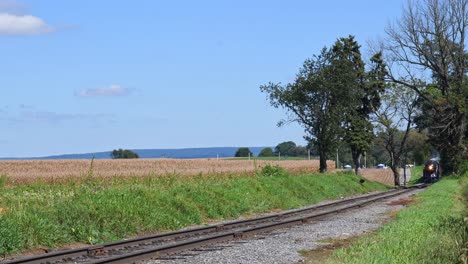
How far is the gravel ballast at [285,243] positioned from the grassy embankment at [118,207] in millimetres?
3698

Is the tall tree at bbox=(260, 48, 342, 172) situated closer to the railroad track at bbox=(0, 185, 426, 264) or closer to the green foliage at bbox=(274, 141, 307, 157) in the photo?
the railroad track at bbox=(0, 185, 426, 264)

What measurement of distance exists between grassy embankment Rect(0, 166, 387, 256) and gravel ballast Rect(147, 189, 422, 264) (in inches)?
146

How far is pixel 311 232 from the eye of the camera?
70.3ft

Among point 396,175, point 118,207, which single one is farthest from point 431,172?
point 118,207

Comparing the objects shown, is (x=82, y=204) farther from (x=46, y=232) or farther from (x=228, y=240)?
(x=228, y=240)

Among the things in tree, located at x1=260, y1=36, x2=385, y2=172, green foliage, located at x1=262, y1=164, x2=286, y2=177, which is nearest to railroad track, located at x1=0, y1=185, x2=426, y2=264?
green foliage, located at x1=262, y1=164, x2=286, y2=177

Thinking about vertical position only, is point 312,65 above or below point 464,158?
above

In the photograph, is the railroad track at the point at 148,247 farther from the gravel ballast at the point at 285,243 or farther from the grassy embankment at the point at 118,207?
the grassy embankment at the point at 118,207

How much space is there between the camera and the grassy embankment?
17766 millimetres

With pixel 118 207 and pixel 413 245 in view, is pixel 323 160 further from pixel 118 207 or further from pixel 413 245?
pixel 413 245

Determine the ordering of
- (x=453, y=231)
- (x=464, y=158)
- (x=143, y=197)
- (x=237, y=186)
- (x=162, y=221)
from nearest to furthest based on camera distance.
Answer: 1. (x=453, y=231)
2. (x=162, y=221)
3. (x=143, y=197)
4. (x=237, y=186)
5. (x=464, y=158)

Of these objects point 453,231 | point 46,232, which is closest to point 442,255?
point 453,231

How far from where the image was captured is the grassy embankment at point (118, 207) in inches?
699

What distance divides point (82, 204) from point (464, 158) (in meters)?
55.0
